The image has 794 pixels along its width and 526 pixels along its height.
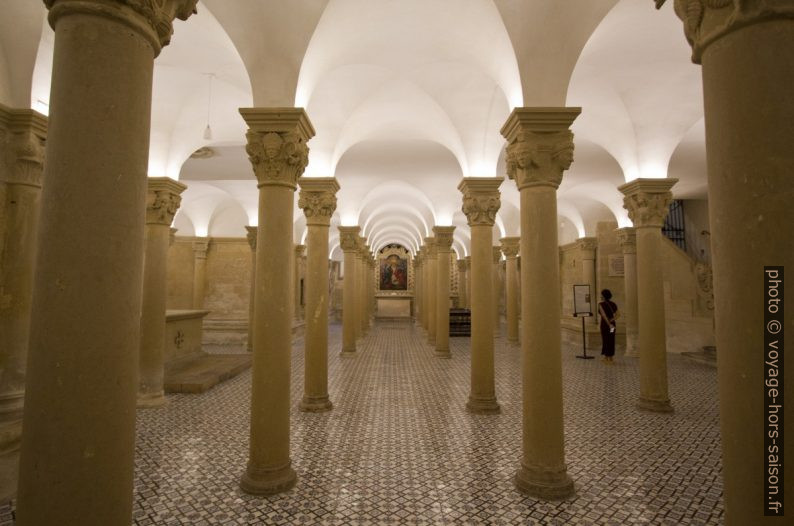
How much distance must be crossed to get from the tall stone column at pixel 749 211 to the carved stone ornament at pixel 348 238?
39.6ft

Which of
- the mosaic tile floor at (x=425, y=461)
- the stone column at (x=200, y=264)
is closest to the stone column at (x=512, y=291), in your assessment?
the mosaic tile floor at (x=425, y=461)

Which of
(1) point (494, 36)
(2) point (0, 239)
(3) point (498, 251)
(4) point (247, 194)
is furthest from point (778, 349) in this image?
(3) point (498, 251)

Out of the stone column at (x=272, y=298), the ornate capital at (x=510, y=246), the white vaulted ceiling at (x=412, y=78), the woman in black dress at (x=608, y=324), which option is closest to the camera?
the stone column at (x=272, y=298)

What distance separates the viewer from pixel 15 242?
5.23 m

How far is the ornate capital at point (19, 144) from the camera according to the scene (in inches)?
203

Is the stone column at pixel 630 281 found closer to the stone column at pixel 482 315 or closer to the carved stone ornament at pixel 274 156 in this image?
the stone column at pixel 482 315

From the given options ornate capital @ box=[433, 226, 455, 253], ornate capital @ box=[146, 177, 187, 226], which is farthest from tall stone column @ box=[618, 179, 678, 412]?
ornate capital @ box=[146, 177, 187, 226]

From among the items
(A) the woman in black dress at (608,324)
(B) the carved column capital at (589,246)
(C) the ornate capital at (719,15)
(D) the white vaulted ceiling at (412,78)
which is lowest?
(A) the woman in black dress at (608,324)

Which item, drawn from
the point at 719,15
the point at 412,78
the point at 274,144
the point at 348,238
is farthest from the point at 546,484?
the point at 348,238

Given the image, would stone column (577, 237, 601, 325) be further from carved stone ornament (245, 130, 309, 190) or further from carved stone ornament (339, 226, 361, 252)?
carved stone ornament (245, 130, 309, 190)

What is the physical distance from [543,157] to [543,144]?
149 mm

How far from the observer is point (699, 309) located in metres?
14.3

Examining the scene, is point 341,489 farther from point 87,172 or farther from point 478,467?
point 87,172

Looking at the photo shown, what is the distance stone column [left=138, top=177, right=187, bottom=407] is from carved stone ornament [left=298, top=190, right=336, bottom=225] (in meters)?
2.57
